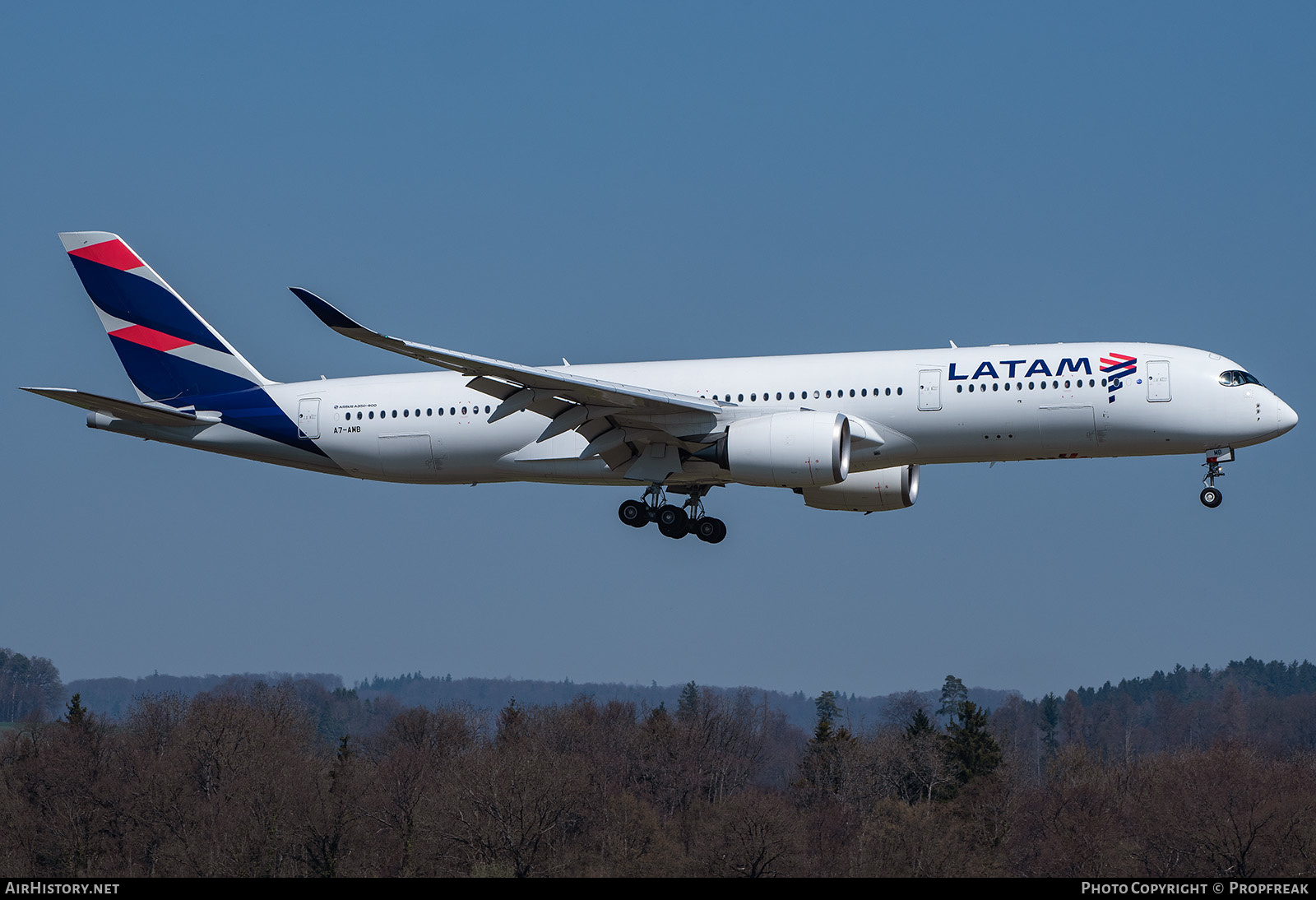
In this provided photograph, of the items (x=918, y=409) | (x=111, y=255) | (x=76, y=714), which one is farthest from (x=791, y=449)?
(x=76, y=714)

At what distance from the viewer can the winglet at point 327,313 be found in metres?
32.1

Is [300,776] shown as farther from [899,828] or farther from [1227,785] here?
[1227,785]

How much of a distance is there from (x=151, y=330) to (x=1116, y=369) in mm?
27960

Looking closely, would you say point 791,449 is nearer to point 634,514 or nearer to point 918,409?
point 918,409

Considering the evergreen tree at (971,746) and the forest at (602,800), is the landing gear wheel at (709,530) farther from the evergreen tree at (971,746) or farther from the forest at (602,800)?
the evergreen tree at (971,746)

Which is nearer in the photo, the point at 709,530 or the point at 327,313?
the point at 327,313

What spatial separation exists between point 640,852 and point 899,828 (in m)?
12.0

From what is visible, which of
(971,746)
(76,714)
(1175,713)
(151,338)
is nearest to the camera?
(151,338)

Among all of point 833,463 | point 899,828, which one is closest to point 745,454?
point 833,463

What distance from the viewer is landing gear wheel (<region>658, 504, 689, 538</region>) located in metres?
39.7

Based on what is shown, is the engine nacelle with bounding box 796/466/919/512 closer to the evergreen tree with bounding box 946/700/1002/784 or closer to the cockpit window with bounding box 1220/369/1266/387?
the cockpit window with bounding box 1220/369/1266/387

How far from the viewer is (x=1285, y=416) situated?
35.8 meters

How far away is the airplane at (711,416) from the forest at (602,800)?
2782 cm

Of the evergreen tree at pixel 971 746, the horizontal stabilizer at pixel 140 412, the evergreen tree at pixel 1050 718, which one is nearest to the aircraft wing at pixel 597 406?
the horizontal stabilizer at pixel 140 412
